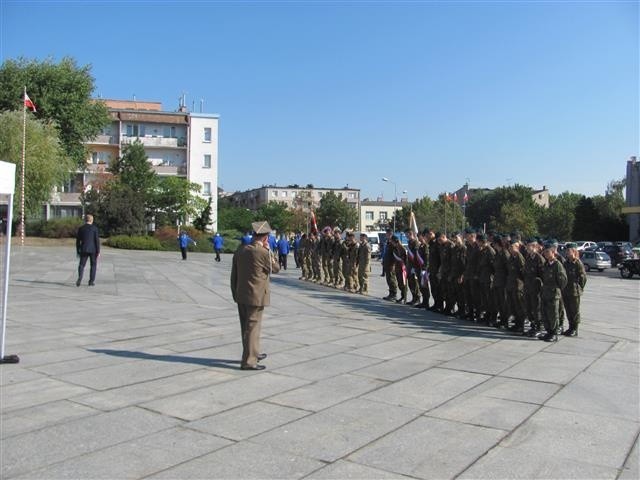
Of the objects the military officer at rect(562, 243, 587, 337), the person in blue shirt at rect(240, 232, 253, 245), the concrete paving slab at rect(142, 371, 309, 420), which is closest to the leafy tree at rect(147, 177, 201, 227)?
the person in blue shirt at rect(240, 232, 253, 245)

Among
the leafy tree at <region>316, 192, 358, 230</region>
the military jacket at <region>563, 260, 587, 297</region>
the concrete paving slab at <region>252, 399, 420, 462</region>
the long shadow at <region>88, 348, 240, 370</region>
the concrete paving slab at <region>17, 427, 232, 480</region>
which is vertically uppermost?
the leafy tree at <region>316, 192, 358, 230</region>

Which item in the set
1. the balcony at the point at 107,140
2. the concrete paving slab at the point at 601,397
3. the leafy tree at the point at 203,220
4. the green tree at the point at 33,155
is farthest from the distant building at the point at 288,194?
the concrete paving slab at the point at 601,397

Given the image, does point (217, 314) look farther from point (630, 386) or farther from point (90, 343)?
point (630, 386)

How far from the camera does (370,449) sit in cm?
475

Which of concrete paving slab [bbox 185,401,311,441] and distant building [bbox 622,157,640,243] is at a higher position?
distant building [bbox 622,157,640,243]

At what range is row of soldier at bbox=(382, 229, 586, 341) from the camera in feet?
34.2

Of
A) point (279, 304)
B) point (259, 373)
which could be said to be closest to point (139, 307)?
point (279, 304)

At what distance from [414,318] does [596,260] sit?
102ft

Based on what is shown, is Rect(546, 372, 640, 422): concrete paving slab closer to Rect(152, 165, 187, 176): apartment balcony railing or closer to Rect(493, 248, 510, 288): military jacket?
Rect(493, 248, 510, 288): military jacket

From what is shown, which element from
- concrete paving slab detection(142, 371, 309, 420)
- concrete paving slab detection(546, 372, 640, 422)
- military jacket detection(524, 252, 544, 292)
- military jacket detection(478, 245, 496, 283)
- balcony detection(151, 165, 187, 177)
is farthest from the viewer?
balcony detection(151, 165, 187, 177)

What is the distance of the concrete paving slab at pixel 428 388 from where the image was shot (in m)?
6.14

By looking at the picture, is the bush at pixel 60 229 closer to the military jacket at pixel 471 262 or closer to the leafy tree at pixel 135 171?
the leafy tree at pixel 135 171

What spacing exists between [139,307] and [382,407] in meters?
→ 8.16

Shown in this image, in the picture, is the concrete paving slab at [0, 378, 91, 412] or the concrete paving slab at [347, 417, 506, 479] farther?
the concrete paving slab at [0, 378, 91, 412]
